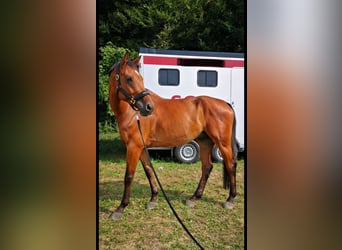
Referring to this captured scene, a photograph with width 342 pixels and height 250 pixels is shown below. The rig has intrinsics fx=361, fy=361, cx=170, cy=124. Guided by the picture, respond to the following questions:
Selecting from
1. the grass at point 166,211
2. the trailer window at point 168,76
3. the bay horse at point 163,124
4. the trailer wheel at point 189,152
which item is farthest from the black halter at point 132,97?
the trailer wheel at point 189,152

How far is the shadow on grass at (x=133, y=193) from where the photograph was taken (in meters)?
1.99

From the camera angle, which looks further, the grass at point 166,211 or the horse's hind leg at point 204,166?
the horse's hind leg at point 204,166

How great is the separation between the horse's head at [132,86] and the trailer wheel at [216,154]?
0.48 metres

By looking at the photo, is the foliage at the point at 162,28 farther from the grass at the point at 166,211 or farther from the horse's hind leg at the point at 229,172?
the horse's hind leg at the point at 229,172

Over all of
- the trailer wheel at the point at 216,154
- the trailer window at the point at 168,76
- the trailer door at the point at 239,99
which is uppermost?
the trailer window at the point at 168,76

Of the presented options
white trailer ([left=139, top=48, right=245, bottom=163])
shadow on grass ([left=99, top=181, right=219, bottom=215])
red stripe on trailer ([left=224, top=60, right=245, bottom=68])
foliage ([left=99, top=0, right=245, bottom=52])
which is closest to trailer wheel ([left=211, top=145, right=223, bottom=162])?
white trailer ([left=139, top=48, right=245, bottom=163])

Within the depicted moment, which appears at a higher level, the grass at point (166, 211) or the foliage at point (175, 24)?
the foliage at point (175, 24)

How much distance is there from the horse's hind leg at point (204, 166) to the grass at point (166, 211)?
25mm

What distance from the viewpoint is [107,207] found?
2.00m

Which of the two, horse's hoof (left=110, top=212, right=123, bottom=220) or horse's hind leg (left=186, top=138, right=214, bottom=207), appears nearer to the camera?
horse's hoof (left=110, top=212, right=123, bottom=220)

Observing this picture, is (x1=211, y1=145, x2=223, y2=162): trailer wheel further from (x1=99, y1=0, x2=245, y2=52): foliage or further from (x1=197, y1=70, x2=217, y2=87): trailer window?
(x1=99, y1=0, x2=245, y2=52): foliage

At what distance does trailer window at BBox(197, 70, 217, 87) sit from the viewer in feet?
6.89

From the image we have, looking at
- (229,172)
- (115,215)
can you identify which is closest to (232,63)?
(229,172)
